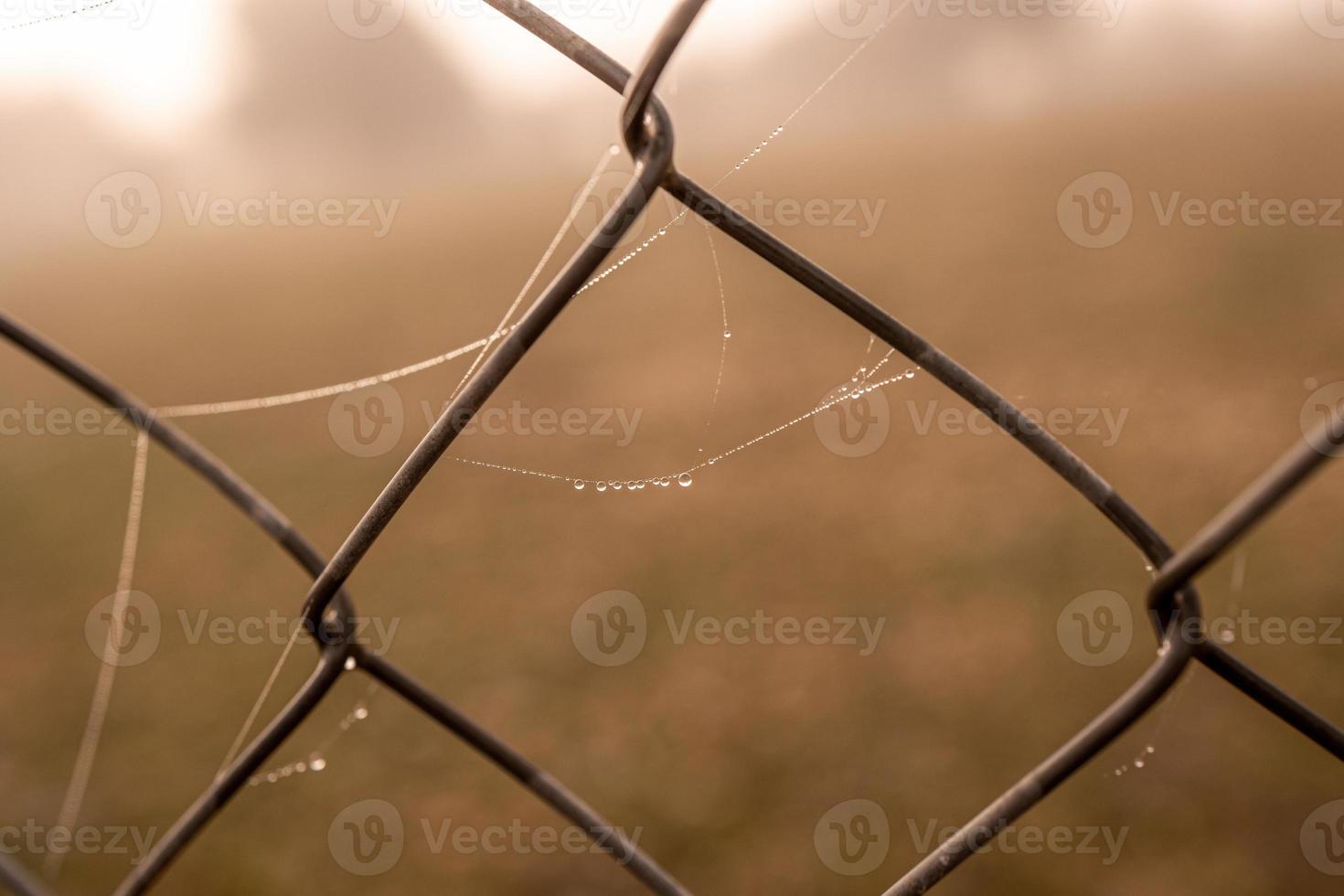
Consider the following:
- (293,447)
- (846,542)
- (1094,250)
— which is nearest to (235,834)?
(846,542)

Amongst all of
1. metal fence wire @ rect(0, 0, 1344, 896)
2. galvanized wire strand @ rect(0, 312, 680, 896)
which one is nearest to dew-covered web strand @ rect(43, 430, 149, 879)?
galvanized wire strand @ rect(0, 312, 680, 896)

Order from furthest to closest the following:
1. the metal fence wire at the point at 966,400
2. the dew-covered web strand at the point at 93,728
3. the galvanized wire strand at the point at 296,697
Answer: the dew-covered web strand at the point at 93,728, the galvanized wire strand at the point at 296,697, the metal fence wire at the point at 966,400

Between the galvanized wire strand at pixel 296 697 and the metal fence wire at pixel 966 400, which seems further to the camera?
the galvanized wire strand at pixel 296 697

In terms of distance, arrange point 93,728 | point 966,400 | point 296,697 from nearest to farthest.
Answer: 1. point 966,400
2. point 296,697
3. point 93,728

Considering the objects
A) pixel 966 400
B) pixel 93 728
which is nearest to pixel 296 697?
pixel 966 400

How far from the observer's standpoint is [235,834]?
1.91 meters

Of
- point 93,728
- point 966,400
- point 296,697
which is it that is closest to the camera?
point 966,400

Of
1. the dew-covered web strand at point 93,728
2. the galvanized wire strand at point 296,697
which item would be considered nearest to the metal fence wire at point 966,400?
the galvanized wire strand at point 296,697

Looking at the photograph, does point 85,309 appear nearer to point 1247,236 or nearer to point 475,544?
point 475,544

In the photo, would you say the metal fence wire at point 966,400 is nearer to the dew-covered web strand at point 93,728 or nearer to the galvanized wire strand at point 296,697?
the galvanized wire strand at point 296,697

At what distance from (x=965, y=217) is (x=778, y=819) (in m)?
8.61

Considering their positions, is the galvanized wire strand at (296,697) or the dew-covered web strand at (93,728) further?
the dew-covered web strand at (93,728)

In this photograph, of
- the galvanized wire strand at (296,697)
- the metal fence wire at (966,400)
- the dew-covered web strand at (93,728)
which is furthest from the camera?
→ the dew-covered web strand at (93,728)

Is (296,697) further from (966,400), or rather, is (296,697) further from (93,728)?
(93,728)
